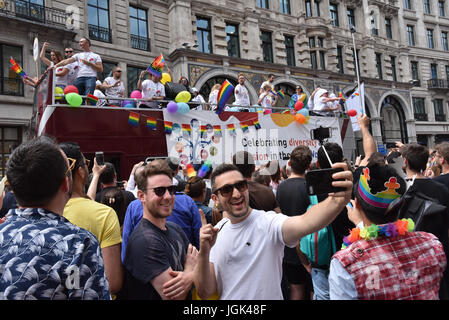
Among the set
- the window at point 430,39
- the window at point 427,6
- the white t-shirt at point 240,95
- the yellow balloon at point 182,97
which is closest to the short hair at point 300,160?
the yellow balloon at point 182,97

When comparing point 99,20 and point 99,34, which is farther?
point 99,20

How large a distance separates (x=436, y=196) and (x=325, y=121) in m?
8.12

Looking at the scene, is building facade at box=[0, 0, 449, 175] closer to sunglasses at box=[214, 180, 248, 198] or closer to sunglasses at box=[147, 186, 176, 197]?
sunglasses at box=[147, 186, 176, 197]

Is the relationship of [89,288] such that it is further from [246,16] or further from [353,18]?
[353,18]

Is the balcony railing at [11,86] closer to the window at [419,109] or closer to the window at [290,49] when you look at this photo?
the window at [290,49]

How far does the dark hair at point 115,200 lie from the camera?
3.41m

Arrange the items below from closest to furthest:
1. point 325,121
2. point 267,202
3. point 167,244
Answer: point 167,244 < point 267,202 < point 325,121

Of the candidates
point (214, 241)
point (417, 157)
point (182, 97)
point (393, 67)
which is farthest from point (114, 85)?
point (393, 67)

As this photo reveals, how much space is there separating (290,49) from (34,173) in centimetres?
2139

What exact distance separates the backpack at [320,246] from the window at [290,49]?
19236 mm

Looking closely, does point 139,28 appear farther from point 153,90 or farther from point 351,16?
point 351,16

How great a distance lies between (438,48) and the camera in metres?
30.1

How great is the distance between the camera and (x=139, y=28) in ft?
53.2
